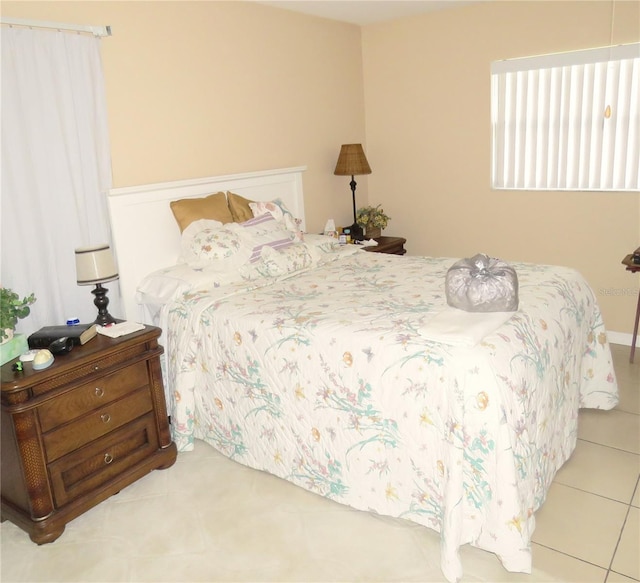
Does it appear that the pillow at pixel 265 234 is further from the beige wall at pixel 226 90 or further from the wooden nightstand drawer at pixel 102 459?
the wooden nightstand drawer at pixel 102 459

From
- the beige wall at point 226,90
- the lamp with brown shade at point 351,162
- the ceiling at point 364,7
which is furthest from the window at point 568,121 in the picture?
the beige wall at point 226,90

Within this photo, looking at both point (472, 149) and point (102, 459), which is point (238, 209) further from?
point (472, 149)

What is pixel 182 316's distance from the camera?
9.15 ft

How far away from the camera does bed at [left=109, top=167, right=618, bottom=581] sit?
1936 millimetres

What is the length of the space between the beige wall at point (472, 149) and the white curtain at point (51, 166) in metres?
2.60

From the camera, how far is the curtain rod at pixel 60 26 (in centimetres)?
247

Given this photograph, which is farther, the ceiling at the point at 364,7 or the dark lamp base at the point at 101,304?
the ceiling at the point at 364,7

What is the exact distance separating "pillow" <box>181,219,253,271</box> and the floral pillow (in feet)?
1.21

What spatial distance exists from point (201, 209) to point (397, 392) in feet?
5.92

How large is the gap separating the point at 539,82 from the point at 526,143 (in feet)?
1.41

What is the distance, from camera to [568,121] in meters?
3.92

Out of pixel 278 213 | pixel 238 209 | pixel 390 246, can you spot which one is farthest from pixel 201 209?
pixel 390 246

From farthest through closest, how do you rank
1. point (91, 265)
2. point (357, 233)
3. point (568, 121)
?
1. point (357, 233)
2. point (568, 121)
3. point (91, 265)

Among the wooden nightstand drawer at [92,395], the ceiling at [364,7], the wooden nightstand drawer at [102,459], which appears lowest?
the wooden nightstand drawer at [102,459]
